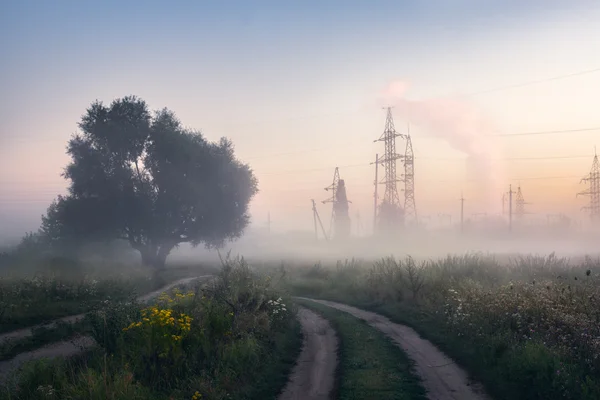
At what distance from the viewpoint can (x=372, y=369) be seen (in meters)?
12.1

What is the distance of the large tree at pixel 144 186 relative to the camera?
44.9 meters

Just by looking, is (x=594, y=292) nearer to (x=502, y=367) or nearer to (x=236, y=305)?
(x=502, y=367)

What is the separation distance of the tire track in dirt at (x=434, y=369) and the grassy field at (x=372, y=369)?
0.97ft

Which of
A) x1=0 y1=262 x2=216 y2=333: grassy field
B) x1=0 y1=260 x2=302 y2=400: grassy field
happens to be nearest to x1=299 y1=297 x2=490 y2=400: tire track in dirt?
x1=0 y1=260 x2=302 y2=400: grassy field

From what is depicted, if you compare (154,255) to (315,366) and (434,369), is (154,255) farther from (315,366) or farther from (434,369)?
(434,369)

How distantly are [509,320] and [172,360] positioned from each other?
9.58 meters

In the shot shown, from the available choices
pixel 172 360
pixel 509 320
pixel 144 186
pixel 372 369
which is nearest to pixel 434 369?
pixel 372 369

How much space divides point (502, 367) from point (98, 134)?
4253 centimetres

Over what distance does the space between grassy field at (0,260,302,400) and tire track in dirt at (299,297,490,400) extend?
3.44 meters

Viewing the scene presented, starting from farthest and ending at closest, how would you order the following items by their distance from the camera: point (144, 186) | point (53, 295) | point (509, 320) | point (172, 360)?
point (144, 186), point (53, 295), point (509, 320), point (172, 360)

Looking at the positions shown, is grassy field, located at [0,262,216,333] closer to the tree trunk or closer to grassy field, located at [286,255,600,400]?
grassy field, located at [286,255,600,400]

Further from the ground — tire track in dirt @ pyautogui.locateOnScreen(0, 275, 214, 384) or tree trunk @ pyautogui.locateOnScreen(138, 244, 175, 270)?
tree trunk @ pyautogui.locateOnScreen(138, 244, 175, 270)

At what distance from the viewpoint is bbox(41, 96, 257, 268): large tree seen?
44.9 meters

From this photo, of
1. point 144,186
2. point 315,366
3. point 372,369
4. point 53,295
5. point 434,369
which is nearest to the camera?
point 372,369
